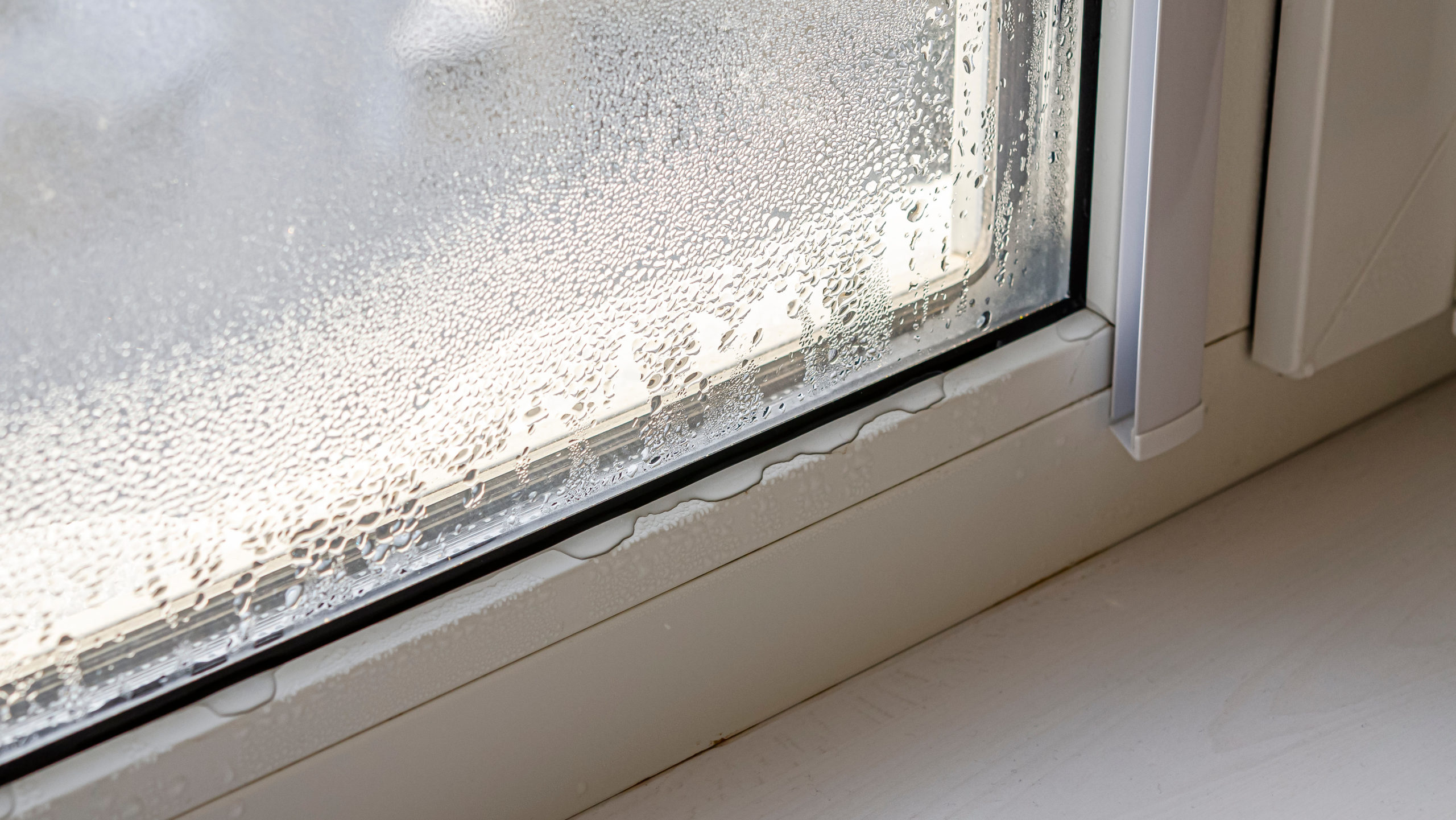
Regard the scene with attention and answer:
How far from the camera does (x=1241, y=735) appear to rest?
0.67 meters

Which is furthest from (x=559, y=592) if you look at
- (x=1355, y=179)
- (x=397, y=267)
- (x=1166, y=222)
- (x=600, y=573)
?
(x=1355, y=179)

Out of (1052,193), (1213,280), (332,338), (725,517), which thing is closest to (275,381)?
(332,338)

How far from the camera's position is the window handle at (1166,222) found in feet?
2.21

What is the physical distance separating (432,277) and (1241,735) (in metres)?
0.53

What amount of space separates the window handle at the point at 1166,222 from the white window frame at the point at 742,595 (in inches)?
0.9

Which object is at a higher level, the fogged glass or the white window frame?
the fogged glass

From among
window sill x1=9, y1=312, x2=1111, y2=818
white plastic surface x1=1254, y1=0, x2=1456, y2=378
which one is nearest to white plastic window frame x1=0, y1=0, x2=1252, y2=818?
window sill x1=9, y1=312, x2=1111, y2=818

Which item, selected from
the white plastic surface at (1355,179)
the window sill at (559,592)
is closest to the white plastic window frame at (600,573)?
the window sill at (559,592)

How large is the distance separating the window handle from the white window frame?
0.07ft

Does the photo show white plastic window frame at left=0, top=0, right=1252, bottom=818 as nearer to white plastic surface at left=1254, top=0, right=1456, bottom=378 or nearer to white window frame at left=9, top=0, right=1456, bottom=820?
white window frame at left=9, top=0, right=1456, bottom=820

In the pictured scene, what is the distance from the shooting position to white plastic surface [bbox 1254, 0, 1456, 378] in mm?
730

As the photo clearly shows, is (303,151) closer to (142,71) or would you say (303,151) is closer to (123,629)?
(142,71)

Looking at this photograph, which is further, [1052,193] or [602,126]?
[1052,193]

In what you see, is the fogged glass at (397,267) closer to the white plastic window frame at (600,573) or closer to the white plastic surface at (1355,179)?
the white plastic window frame at (600,573)
